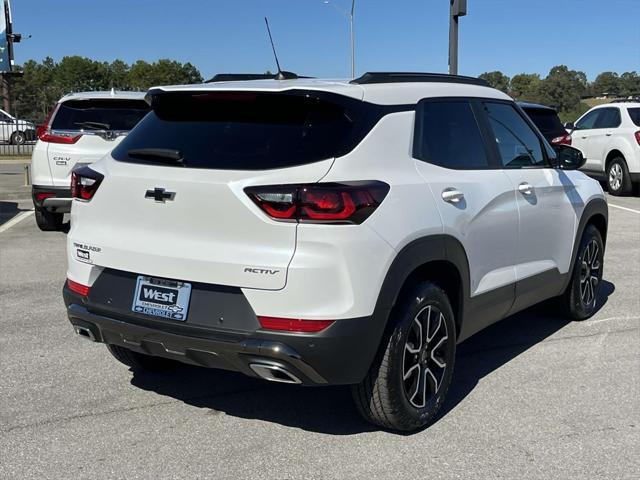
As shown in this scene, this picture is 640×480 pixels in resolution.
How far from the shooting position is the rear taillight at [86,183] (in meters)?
3.63

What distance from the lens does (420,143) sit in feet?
12.2

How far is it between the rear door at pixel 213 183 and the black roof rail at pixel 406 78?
43 cm

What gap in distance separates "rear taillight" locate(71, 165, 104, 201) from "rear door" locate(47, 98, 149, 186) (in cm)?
471

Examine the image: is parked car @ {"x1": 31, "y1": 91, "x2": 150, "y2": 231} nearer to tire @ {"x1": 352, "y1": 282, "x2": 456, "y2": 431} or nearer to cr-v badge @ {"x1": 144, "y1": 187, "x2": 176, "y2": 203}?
cr-v badge @ {"x1": 144, "y1": 187, "x2": 176, "y2": 203}

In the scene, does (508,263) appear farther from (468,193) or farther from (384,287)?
(384,287)

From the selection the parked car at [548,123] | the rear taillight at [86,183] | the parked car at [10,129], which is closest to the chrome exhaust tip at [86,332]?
the rear taillight at [86,183]

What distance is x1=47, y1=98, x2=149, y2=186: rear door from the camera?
8391 mm

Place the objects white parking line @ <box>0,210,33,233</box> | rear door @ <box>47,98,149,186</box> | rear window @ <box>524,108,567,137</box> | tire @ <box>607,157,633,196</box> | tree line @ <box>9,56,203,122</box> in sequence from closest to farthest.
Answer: rear door @ <box>47,98,149,186</box>, white parking line @ <box>0,210,33,233</box>, rear window @ <box>524,108,567,137</box>, tire @ <box>607,157,633,196</box>, tree line @ <box>9,56,203,122</box>

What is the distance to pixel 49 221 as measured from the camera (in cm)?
952

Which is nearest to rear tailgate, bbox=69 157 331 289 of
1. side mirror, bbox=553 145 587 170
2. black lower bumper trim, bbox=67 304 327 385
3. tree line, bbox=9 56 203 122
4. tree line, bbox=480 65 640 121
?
black lower bumper trim, bbox=67 304 327 385

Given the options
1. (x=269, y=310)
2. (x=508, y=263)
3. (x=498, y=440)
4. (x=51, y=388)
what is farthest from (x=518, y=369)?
(x=51, y=388)

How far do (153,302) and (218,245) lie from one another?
447 millimetres

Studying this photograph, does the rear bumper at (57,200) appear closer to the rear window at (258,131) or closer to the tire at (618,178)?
the rear window at (258,131)

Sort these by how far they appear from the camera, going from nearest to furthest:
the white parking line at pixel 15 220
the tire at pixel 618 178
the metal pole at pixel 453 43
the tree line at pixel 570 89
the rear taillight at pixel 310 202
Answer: the rear taillight at pixel 310 202
the white parking line at pixel 15 220
the metal pole at pixel 453 43
the tire at pixel 618 178
the tree line at pixel 570 89
